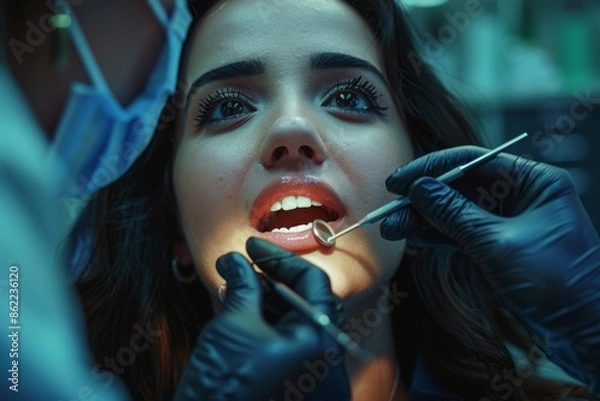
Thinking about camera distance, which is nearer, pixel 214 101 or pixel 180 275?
pixel 214 101

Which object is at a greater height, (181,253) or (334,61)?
(334,61)

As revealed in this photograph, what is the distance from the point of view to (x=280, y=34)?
1.08m

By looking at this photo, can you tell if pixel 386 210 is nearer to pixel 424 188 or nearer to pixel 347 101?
pixel 424 188

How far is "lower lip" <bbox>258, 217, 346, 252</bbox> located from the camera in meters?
1.02

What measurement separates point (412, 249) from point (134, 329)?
19.6 inches

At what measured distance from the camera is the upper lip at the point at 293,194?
1.02 metres

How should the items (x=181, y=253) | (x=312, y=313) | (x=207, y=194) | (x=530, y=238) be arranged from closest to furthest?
(x=312, y=313) < (x=530, y=238) < (x=207, y=194) < (x=181, y=253)

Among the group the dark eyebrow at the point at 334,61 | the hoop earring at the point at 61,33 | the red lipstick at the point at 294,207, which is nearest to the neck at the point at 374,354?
the red lipstick at the point at 294,207

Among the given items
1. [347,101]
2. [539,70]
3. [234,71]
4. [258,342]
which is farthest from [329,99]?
[539,70]

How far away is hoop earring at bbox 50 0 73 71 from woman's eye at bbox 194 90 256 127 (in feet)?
1.04

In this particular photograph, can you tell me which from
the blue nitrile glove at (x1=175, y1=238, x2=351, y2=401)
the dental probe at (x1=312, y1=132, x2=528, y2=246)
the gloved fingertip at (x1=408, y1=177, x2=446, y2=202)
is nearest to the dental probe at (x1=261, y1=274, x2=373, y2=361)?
the blue nitrile glove at (x1=175, y1=238, x2=351, y2=401)

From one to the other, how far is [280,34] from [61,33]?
442mm

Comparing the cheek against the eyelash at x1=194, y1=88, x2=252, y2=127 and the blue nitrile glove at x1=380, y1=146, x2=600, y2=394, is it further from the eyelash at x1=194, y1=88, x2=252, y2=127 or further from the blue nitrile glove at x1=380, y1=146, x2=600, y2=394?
the blue nitrile glove at x1=380, y1=146, x2=600, y2=394

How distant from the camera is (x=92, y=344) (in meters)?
1.27
